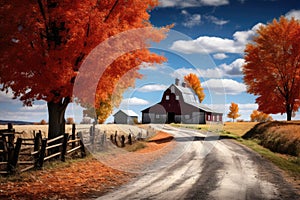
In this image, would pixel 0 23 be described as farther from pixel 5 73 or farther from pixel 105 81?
pixel 105 81

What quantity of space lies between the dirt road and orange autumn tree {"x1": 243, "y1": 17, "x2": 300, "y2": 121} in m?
17.1

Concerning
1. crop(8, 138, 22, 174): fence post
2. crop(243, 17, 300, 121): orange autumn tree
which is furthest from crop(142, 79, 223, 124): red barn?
crop(8, 138, 22, 174): fence post

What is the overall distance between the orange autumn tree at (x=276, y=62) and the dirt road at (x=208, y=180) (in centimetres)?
1708

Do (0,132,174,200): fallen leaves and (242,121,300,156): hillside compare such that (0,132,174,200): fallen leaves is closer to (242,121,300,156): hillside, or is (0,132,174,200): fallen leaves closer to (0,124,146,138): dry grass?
(242,121,300,156): hillside

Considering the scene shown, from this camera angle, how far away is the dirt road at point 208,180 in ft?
33.2

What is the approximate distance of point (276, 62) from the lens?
110 ft

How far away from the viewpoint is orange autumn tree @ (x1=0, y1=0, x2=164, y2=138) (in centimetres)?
1424

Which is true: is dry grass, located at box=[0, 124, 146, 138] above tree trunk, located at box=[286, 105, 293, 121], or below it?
below

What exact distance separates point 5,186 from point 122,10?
9.78 metres

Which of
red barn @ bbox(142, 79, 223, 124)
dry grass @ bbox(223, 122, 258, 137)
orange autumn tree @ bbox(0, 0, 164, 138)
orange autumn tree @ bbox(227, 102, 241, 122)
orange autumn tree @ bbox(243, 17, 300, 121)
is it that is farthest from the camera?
orange autumn tree @ bbox(227, 102, 241, 122)

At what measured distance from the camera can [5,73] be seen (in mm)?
14758

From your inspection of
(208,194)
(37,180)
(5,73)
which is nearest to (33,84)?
(5,73)

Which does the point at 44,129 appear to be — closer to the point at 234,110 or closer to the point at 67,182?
the point at 67,182

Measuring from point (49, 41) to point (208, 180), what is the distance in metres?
10.2
